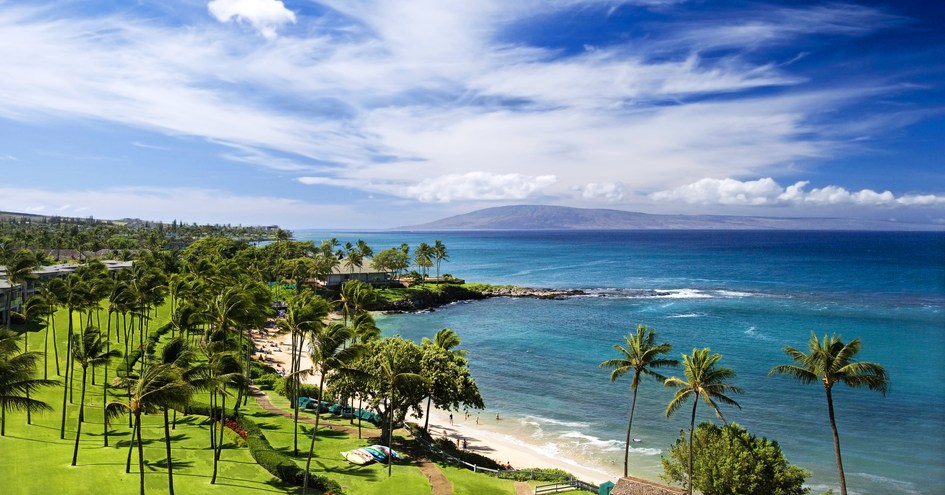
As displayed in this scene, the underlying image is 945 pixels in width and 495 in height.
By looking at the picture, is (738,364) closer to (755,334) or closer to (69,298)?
(755,334)

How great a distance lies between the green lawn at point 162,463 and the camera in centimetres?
2677

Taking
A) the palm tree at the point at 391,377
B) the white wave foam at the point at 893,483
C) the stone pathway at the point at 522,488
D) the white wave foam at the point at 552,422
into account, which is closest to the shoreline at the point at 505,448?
the white wave foam at the point at 552,422

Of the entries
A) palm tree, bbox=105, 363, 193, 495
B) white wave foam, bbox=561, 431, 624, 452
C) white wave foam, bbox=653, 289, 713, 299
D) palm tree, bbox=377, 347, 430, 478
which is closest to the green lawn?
palm tree, bbox=377, 347, 430, 478

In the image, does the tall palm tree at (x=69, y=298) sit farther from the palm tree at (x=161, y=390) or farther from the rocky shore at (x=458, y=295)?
the rocky shore at (x=458, y=295)

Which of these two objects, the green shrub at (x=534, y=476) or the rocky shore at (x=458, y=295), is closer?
the green shrub at (x=534, y=476)

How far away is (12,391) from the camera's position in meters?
26.2

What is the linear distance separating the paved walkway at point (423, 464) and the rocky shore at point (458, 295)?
61702 mm

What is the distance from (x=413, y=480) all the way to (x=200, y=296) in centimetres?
3827

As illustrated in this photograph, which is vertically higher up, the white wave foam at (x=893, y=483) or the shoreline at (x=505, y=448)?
the white wave foam at (x=893, y=483)

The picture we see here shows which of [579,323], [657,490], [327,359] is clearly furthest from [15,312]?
[579,323]

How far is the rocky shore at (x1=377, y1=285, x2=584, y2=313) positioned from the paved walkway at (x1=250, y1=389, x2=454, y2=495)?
61702 mm

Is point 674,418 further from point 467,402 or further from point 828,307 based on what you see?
point 828,307

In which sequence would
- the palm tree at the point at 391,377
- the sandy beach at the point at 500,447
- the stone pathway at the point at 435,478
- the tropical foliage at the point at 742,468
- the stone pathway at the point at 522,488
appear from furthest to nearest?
the sandy beach at the point at 500,447 < the palm tree at the point at 391,377 < the stone pathway at the point at 522,488 < the stone pathway at the point at 435,478 < the tropical foliage at the point at 742,468

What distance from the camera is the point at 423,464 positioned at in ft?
113
